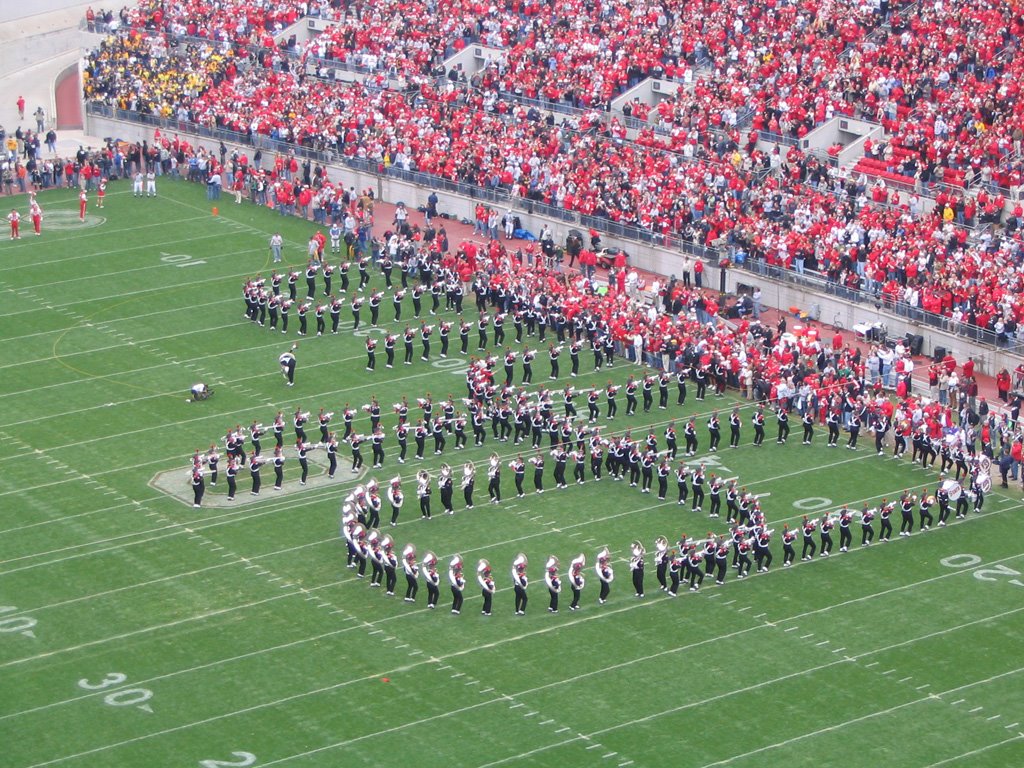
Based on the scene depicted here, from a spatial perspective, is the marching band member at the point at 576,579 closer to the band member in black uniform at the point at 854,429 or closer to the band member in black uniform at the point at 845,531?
the band member in black uniform at the point at 845,531

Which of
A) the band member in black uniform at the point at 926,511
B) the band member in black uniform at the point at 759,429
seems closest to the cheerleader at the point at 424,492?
the band member in black uniform at the point at 759,429

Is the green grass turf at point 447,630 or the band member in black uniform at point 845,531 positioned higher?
the band member in black uniform at point 845,531

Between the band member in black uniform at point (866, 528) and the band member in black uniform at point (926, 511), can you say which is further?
the band member in black uniform at point (926, 511)

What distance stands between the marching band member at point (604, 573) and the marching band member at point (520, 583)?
41.2 inches

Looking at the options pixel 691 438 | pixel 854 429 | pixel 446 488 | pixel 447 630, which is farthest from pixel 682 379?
pixel 447 630

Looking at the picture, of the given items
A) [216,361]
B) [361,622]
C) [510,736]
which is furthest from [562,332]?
[510,736]

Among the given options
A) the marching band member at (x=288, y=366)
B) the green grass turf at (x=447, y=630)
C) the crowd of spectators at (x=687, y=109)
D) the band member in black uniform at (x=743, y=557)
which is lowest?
the green grass turf at (x=447, y=630)

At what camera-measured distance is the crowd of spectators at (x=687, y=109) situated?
43500 millimetres

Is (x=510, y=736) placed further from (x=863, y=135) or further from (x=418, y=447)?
(x=863, y=135)

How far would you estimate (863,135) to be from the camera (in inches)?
1898

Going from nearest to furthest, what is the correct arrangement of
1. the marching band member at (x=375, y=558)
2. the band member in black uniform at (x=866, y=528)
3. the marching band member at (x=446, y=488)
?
1. the marching band member at (x=375, y=558)
2. the band member in black uniform at (x=866, y=528)
3. the marching band member at (x=446, y=488)

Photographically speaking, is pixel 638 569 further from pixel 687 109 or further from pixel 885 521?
pixel 687 109

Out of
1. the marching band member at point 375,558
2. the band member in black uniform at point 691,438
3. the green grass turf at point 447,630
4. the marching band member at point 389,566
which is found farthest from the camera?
the band member in black uniform at point 691,438

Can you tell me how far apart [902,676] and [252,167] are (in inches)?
1177
